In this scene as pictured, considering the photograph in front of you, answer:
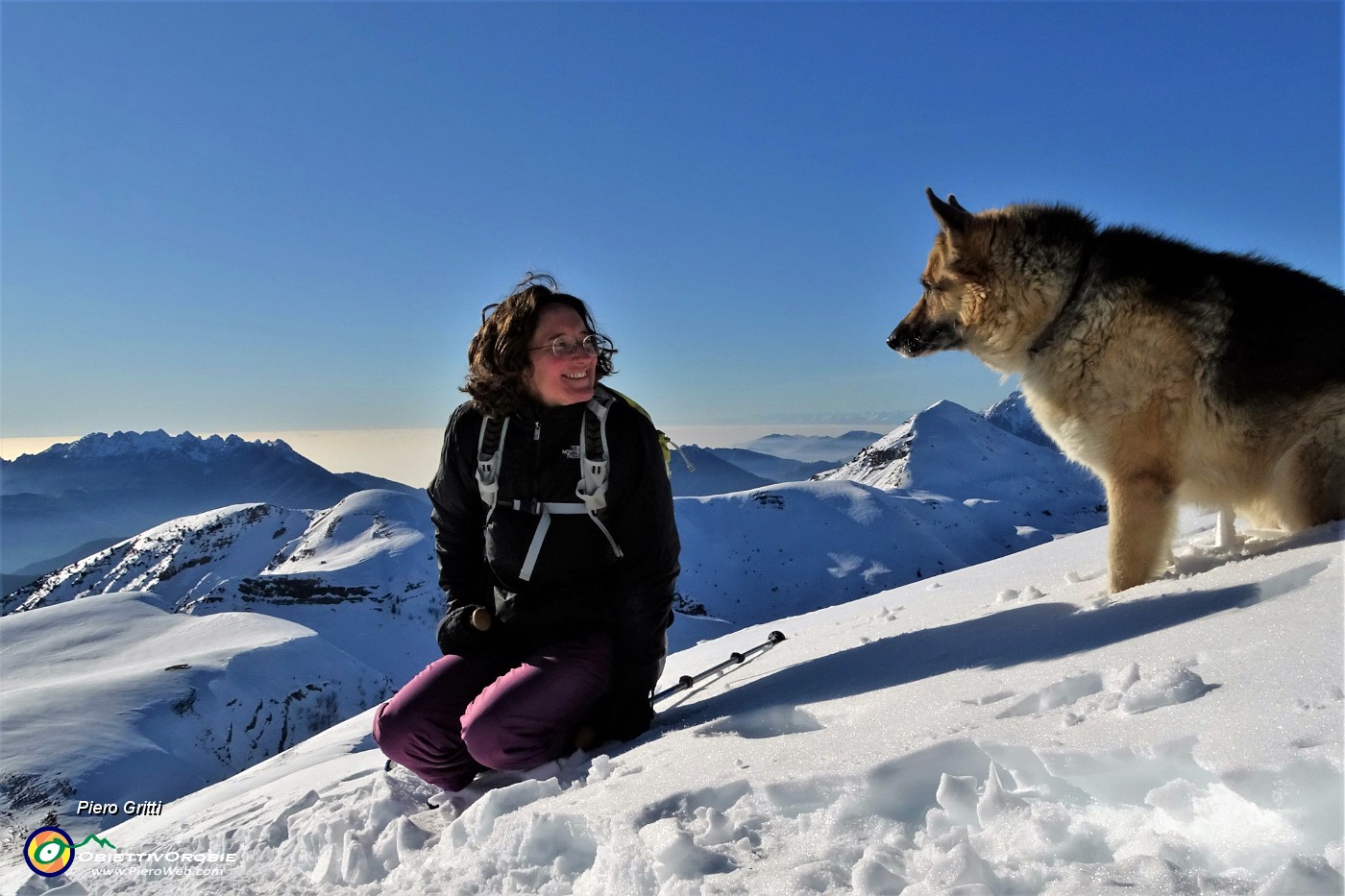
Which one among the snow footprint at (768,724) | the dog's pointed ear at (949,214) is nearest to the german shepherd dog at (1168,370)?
the dog's pointed ear at (949,214)

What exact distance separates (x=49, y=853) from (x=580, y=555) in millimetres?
3059

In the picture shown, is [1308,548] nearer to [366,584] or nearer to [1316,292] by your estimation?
[1316,292]

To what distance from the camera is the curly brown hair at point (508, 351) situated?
148 inches

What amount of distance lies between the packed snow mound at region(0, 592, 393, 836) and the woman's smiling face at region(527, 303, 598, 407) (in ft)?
23.6

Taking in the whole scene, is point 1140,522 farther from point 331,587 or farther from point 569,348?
point 331,587

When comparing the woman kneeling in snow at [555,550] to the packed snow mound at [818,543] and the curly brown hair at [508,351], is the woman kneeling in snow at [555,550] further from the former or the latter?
the packed snow mound at [818,543]

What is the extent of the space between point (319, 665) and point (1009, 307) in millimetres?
36643

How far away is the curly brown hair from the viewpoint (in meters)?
3.77

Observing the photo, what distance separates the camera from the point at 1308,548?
306 cm

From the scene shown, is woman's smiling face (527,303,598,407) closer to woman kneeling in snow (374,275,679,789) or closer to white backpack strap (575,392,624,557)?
woman kneeling in snow (374,275,679,789)

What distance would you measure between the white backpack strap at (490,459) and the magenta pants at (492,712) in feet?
2.79

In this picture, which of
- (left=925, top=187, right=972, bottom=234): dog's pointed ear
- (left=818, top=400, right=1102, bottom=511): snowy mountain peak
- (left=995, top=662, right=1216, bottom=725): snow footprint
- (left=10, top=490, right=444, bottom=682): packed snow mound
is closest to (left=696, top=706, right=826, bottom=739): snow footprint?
(left=995, top=662, right=1216, bottom=725): snow footprint

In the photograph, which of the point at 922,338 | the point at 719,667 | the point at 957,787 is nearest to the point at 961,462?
Answer: the point at 922,338

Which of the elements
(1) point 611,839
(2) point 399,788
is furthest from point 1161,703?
(2) point 399,788
